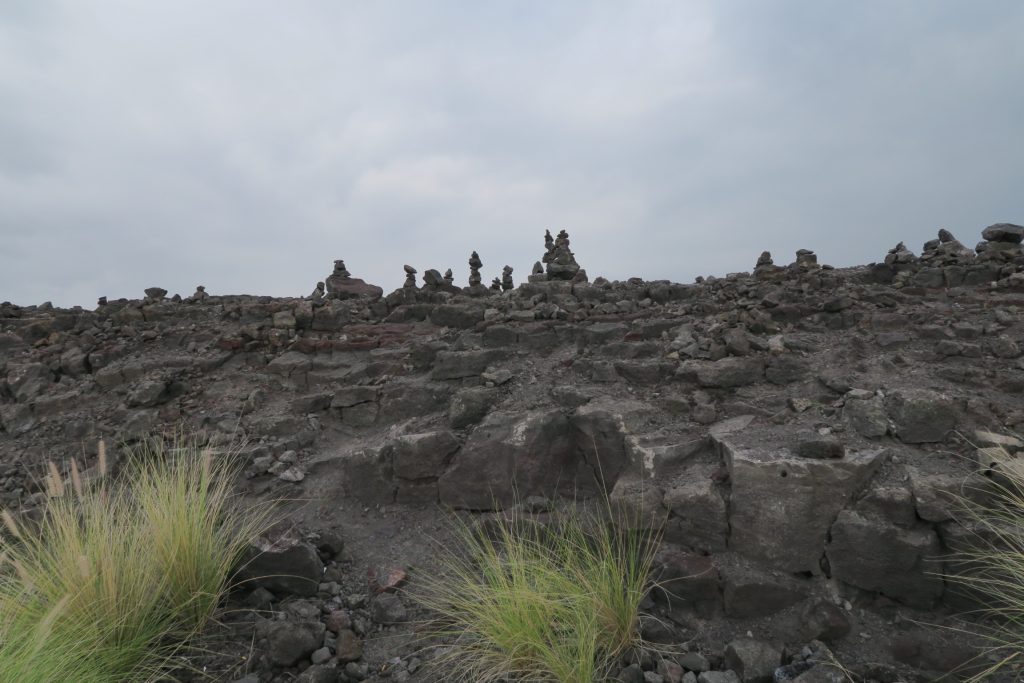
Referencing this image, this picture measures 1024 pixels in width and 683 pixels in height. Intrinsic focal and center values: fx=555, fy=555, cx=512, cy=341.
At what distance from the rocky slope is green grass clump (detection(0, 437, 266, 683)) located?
39cm

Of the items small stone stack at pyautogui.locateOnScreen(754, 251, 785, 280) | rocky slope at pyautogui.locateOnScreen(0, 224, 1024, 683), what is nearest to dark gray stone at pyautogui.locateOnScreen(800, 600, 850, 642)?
rocky slope at pyautogui.locateOnScreen(0, 224, 1024, 683)

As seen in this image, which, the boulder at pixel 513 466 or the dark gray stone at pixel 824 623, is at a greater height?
the boulder at pixel 513 466

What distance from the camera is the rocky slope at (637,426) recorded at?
12.0 ft

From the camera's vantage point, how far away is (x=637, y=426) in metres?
5.04

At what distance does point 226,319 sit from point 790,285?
29.1 feet

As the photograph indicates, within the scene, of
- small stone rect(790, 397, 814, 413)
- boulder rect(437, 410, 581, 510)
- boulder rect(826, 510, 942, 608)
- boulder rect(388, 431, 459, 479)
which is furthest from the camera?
boulder rect(388, 431, 459, 479)

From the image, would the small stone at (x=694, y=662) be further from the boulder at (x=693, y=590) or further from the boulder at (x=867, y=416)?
the boulder at (x=867, y=416)

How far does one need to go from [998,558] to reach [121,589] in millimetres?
5316

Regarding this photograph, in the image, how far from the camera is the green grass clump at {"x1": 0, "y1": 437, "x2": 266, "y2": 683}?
302cm

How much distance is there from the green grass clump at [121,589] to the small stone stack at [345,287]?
6.77 m

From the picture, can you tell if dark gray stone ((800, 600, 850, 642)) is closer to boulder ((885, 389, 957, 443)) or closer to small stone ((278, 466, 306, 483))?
boulder ((885, 389, 957, 443))

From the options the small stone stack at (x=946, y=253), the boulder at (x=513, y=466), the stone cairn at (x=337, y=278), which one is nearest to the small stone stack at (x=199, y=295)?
the stone cairn at (x=337, y=278)

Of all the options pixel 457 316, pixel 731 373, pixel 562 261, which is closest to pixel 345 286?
pixel 457 316

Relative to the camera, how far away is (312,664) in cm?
355
